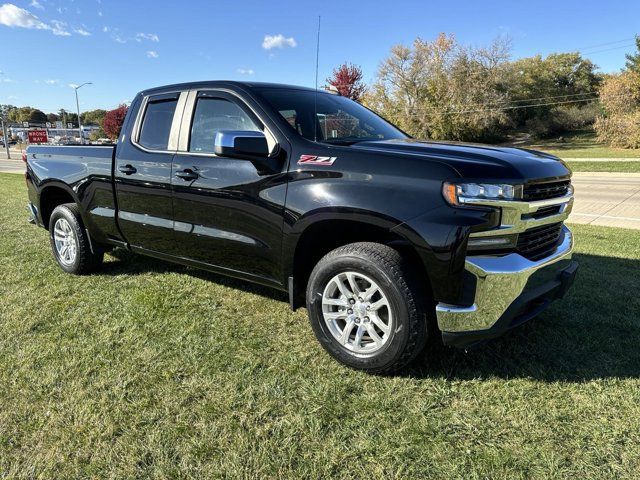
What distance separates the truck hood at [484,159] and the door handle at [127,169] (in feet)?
6.87

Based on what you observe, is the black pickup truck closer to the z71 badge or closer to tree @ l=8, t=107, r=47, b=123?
the z71 badge

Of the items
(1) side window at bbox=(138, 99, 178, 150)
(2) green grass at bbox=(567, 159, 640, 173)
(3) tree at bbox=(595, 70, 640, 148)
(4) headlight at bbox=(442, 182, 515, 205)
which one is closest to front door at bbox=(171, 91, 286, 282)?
(1) side window at bbox=(138, 99, 178, 150)

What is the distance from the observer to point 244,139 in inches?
122

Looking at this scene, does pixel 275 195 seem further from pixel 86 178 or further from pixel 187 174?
pixel 86 178

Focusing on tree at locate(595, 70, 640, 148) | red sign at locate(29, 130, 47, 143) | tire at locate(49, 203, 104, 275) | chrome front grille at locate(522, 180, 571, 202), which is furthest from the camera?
red sign at locate(29, 130, 47, 143)

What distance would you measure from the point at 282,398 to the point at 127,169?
8.58 ft

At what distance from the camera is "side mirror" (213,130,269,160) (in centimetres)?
310

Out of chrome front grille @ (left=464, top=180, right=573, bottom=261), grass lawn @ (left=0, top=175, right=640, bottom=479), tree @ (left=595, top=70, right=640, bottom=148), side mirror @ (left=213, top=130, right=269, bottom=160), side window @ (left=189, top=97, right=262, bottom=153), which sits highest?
tree @ (left=595, top=70, right=640, bottom=148)

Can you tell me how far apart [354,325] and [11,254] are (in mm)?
4847

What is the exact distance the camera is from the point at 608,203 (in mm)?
10844

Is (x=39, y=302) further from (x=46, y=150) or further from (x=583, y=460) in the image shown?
(x=583, y=460)

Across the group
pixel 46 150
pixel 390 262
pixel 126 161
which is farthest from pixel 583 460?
pixel 46 150

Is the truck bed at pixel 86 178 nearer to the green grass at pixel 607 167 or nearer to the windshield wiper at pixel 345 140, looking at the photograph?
the windshield wiper at pixel 345 140

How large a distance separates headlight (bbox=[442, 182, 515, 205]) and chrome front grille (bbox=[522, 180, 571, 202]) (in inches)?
7.3
